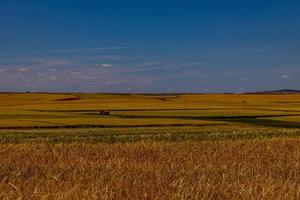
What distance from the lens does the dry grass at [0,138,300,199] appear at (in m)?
8.09

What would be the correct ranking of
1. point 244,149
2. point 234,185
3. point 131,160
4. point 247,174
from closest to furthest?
point 234,185
point 247,174
point 131,160
point 244,149

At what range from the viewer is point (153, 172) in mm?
10570

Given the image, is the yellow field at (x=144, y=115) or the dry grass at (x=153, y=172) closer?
the dry grass at (x=153, y=172)

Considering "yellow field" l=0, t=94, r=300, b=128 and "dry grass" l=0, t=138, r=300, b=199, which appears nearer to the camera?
"dry grass" l=0, t=138, r=300, b=199

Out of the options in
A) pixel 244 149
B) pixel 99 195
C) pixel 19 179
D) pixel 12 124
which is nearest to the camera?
pixel 99 195

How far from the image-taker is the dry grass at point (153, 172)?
809cm

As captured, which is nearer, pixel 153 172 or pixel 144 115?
pixel 153 172

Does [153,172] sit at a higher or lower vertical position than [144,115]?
higher

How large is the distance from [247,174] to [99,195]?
400 centimetres

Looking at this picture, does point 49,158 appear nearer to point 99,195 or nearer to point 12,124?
Result: point 99,195

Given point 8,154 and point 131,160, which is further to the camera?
point 8,154

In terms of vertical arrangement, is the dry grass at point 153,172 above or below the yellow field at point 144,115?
above

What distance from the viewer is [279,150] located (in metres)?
16.6

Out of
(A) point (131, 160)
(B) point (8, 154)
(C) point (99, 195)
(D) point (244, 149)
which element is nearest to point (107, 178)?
(C) point (99, 195)
